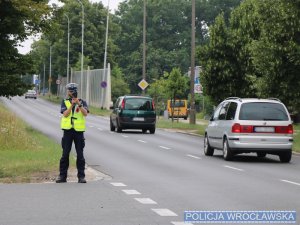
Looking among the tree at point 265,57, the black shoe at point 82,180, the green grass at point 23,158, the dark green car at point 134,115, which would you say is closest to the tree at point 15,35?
the dark green car at point 134,115

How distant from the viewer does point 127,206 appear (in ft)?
36.7

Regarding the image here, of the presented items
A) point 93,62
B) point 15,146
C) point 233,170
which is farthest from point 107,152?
point 93,62

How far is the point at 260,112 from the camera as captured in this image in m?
20.9

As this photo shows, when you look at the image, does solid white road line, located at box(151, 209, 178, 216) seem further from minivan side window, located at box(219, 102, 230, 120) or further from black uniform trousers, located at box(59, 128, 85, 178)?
minivan side window, located at box(219, 102, 230, 120)

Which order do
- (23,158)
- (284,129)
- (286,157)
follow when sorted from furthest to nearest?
(286,157)
(284,129)
(23,158)

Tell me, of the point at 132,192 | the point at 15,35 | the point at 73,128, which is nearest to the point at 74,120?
the point at 73,128

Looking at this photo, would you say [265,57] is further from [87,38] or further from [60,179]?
[87,38]

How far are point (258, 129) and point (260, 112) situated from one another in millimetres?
484

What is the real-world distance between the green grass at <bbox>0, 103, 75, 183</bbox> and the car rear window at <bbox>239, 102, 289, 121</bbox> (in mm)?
4875

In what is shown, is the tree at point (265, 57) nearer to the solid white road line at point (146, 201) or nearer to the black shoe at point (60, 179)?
the black shoe at point (60, 179)

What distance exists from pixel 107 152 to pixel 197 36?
98.2m

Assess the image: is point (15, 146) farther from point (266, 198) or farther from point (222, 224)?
point (222, 224)

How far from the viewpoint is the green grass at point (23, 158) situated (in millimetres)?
15409

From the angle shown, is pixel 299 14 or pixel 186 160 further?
pixel 299 14
